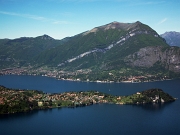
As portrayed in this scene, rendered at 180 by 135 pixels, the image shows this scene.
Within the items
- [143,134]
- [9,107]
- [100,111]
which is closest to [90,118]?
[100,111]

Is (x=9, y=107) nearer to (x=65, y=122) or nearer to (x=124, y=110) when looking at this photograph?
(x=65, y=122)

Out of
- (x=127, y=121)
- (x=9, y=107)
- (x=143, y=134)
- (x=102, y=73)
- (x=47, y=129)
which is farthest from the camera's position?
(x=102, y=73)

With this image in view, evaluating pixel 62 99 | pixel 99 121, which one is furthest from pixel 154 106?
pixel 62 99

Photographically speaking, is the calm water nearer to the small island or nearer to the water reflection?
the water reflection

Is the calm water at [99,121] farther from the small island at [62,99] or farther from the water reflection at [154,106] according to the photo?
the small island at [62,99]

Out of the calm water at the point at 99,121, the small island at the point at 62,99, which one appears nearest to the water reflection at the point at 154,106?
the calm water at the point at 99,121

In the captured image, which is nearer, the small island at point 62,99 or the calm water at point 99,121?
the calm water at point 99,121

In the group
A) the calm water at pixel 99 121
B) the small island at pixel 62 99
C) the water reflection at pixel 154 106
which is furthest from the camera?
the water reflection at pixel 154 106

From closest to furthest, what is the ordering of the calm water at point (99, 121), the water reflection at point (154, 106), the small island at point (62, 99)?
1. the calm water at point (99, 121)
2. the small island at point (62, 99)
3. the water reflection at point (154, 106)
